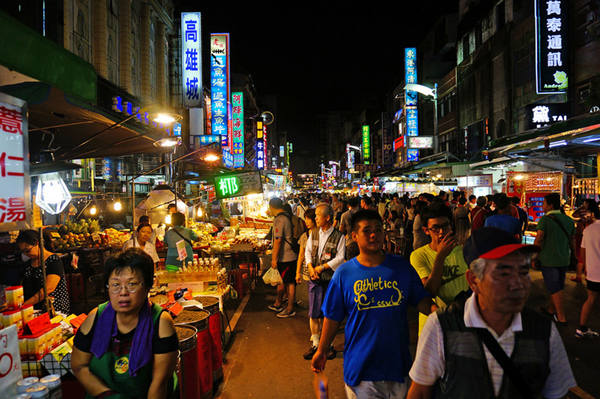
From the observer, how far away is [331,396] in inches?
180

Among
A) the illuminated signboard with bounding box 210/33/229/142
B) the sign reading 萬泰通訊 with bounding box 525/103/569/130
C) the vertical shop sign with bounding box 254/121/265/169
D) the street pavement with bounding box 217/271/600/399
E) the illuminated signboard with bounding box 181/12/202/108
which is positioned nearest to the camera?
the street pavement with bounding box 217/271/600/399

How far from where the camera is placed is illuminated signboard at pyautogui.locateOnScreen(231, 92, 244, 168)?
30.8m

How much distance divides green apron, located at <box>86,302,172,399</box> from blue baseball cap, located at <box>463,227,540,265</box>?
2290 millimetres

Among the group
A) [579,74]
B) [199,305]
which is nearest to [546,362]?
[199,305]

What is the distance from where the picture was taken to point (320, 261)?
18.8ft

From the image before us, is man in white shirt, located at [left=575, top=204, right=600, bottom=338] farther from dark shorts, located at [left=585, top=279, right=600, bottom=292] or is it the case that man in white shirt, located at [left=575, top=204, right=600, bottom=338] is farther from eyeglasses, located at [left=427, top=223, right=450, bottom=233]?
eyeglasses, located at [left=427, top=223, right=450, bottom=233]

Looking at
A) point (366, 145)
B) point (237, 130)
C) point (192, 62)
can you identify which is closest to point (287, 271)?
point (192, 62)


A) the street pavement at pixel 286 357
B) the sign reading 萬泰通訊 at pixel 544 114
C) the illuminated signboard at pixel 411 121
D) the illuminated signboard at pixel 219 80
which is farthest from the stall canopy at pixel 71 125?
the illuminated signboard at pixel 411 121

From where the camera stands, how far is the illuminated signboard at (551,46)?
1398cm

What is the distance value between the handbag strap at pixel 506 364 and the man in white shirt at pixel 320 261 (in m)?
3.73

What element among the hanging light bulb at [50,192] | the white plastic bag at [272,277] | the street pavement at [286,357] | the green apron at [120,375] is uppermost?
the hanging light bulb at [50,192]

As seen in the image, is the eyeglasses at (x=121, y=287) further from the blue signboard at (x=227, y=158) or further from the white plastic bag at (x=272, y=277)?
the blue signboard at (x=227, y=158)

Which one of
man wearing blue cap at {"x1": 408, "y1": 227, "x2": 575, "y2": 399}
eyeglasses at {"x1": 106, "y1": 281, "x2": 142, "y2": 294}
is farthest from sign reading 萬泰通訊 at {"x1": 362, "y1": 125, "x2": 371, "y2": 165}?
man wearing blue cap at {"x1": 408, "y1": 227, "x2": 575, "y2": 399}

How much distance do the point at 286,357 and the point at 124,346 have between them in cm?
359
